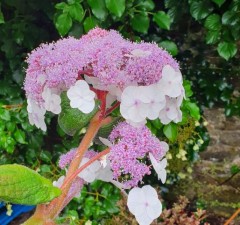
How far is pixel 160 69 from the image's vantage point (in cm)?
92

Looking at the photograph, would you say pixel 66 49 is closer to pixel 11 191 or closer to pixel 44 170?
pixel 11 191

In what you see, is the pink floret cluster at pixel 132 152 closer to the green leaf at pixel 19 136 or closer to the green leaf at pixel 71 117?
the green leaf at pixel 71 117

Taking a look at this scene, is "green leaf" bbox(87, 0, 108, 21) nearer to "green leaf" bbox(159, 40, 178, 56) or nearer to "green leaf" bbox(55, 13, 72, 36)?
"green leaf" bbox(55, 13, 72, 36)

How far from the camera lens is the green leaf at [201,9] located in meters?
2.49

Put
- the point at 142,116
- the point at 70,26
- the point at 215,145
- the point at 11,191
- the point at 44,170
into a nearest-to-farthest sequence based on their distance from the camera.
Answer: the point at 11,191, the point at 142,116, the point at 70,26, the point at 44,170, the point at 215,145

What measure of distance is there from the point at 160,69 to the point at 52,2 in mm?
1847

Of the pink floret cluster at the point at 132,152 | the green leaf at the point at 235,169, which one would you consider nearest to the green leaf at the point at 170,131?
the green leaf at the point at 235,169

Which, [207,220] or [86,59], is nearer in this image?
[86,59]

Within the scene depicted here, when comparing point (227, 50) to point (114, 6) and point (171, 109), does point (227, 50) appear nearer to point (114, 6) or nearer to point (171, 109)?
point (114, 6)

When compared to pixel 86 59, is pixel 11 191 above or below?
below

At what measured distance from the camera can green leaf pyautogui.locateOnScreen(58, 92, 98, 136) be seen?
1.02 metres

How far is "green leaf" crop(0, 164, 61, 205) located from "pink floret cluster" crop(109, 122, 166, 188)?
0.13 meters

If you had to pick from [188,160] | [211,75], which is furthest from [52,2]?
[188,160]

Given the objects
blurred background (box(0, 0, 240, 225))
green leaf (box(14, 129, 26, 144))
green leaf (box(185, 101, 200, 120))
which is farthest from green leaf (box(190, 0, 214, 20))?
green leaf (box(14, 129, 26, 144))
